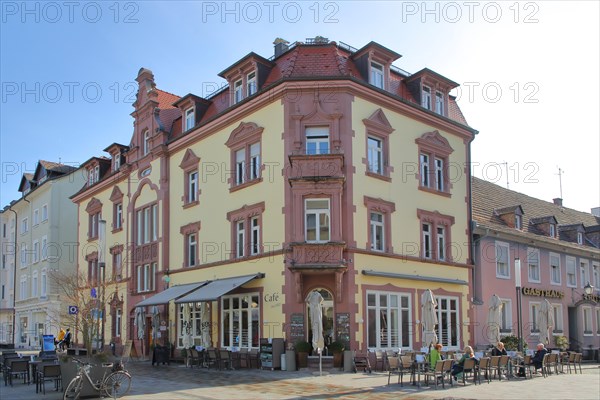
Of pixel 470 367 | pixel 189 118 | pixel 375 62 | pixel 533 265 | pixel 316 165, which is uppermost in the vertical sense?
pixel 375 62

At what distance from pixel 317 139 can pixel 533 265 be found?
56.3 feet

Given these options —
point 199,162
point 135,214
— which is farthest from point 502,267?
point 135,214

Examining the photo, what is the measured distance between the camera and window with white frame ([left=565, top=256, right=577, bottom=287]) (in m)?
39.8

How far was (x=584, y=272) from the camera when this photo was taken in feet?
136

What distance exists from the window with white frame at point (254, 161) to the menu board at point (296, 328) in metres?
6.53

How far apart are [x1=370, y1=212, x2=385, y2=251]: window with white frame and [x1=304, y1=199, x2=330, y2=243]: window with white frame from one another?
2.22 m

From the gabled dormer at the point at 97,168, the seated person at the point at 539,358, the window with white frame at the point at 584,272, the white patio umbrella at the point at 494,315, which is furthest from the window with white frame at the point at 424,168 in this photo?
the gabled dormer at the point at 97,168

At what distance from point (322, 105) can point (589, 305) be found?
79.1ft

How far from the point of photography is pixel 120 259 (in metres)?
39.8

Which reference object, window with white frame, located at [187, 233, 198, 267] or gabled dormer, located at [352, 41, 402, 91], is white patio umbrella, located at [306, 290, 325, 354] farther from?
gabled dormer, located at [352, 41, 402, 91]

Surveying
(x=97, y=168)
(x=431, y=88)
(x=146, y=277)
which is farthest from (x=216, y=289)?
(x=97, y=168)

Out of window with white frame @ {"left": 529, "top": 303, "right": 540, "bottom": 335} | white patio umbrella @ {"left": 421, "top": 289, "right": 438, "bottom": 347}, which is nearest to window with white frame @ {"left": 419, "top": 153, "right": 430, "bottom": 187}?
white patio umbrella @ {"left": 421, "top": 289, "right": 438, "bottom": 347}

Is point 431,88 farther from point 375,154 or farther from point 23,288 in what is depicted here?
point 23,288

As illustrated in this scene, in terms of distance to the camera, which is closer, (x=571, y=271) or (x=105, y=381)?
(x=105, y=381)
